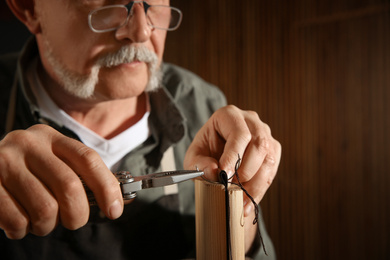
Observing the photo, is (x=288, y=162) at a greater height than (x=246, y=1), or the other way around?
(x=246, y=1)

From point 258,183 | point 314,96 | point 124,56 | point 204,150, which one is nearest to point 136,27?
point 124,56

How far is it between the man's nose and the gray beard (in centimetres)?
2

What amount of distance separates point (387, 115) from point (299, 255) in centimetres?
77

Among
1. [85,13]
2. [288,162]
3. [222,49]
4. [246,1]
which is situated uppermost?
[246,1]

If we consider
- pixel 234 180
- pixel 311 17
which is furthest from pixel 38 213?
pixel 311 17

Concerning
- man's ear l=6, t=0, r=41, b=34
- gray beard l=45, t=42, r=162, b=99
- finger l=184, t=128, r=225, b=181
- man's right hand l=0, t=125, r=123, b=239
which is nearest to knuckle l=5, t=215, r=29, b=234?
man's right hand l=0, t=125, r=123, b=239

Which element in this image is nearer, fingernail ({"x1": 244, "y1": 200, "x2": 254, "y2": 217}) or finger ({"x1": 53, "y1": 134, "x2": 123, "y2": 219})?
finger ({"x1": 53, "y1": 134, "x2": 123, "y2": 219})

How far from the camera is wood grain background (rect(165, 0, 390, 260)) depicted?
1.38 m

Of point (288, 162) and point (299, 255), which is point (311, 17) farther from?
point (299, 255)

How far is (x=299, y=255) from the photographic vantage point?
1568 mm

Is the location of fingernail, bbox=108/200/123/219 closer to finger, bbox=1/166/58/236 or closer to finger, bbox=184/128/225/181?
finger, bbox=1/166/58/236

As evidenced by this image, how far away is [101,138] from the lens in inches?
31.0

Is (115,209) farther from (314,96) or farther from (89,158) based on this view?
(314,96)

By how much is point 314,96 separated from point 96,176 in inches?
51.6
